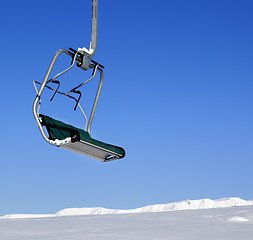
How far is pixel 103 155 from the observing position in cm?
456

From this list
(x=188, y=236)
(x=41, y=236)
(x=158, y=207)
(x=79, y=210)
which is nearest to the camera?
(x=188, y=236)

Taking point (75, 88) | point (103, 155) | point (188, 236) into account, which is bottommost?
point (188, 236)

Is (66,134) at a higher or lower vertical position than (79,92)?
lower

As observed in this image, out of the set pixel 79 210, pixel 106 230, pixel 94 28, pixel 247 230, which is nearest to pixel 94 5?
pixel 94 28

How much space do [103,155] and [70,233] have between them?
8.58 ft

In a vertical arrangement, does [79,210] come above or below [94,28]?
above

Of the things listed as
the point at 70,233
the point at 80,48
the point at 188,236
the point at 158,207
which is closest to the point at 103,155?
the point at 80,48

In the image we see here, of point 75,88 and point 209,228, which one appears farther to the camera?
point 209,228

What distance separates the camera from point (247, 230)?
666 cm

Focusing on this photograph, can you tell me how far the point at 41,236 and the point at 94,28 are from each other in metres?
3.57

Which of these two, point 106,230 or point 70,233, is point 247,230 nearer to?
point 106,230

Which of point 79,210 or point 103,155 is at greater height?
point 79,210

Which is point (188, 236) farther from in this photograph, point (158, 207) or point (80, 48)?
point (158, 207)

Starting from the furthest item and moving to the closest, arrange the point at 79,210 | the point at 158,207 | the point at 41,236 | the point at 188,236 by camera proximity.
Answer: the point at 158,207, the point at 79,210, the point at 41,236, the point at 188,236
